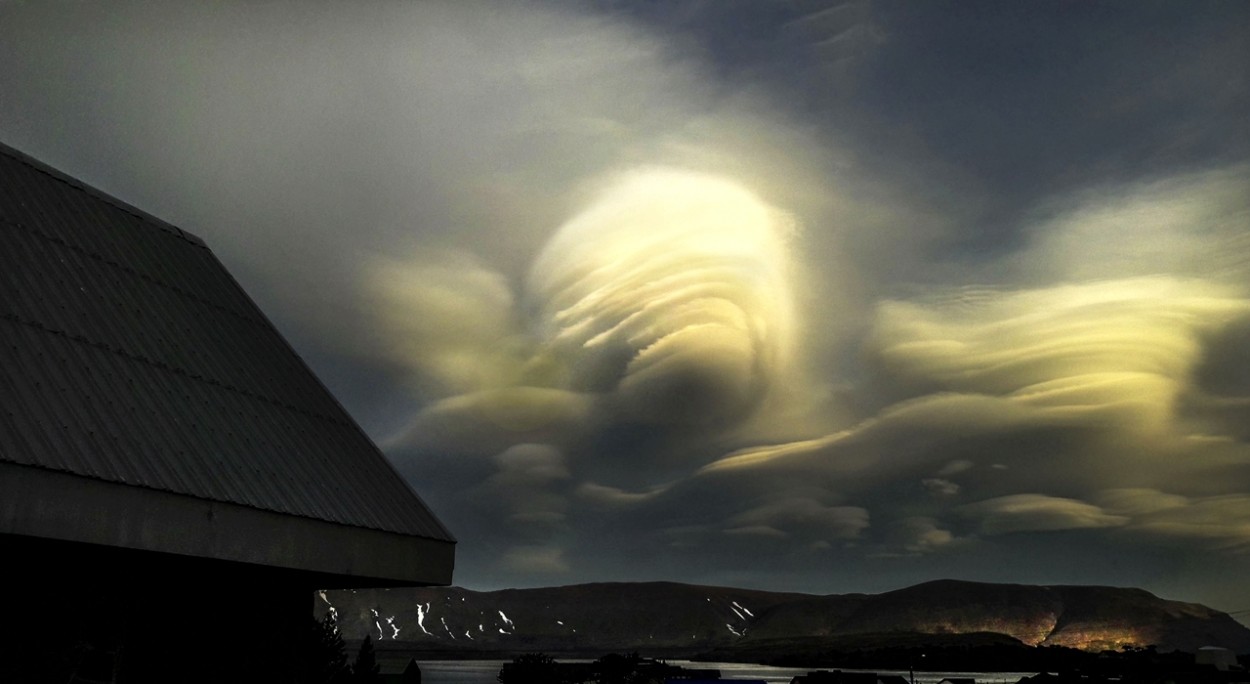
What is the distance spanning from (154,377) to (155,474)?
9.41 feet

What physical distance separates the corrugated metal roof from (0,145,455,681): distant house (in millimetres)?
45

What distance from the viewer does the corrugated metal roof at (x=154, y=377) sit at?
15984 millimetres

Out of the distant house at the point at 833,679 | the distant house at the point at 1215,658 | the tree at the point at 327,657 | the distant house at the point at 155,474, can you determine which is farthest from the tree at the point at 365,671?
the distant house at the point at 1215,658

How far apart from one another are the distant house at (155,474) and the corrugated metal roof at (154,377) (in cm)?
4

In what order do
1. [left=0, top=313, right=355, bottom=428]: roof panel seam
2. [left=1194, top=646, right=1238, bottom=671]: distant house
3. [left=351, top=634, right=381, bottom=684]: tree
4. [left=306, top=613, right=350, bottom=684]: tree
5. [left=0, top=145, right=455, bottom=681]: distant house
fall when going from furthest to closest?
[left=1194, top=646, right=1238, bottom=671]: distant house
[left=351, top=634, right=381, bottom=684]: tree
[left=306, top=613, right=350, bottom=684]: tree
[left=0, top=313, right=355, bottom=428]: roof panel seam
[left=0, top=145, right=455, bottom=681]: distant house

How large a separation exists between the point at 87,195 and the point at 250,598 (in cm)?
914

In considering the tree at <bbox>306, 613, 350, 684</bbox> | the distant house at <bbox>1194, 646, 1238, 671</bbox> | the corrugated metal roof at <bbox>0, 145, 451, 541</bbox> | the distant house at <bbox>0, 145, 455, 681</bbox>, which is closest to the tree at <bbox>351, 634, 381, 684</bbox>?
the tree at <bbox>306, 613, 350, 684</bbox>

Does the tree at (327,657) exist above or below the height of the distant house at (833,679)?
above

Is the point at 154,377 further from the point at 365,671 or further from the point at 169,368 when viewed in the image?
the point at 365,671

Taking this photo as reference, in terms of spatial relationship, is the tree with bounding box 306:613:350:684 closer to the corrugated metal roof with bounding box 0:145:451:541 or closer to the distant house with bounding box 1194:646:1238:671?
the corrugated metal roof with bounding box 0:145:451:541

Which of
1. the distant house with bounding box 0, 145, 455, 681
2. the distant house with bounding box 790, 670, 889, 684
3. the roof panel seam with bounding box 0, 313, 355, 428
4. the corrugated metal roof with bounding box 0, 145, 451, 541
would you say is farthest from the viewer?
the distant house with bounding box 790, 670, 889, 684

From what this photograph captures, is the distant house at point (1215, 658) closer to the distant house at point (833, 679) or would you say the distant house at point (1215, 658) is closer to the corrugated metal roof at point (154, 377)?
the distant house at point (833, 679)

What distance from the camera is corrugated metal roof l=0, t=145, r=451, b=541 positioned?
52.4 feet

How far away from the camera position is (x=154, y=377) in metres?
18.6
